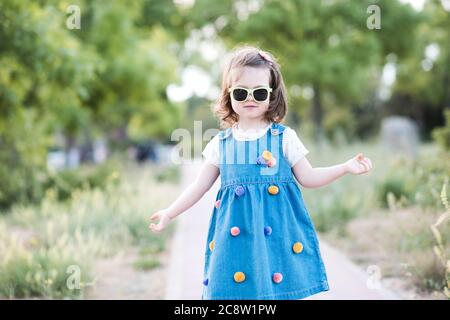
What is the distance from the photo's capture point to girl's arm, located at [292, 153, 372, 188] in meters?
2.98

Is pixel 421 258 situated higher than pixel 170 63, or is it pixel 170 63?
pixel 170 63

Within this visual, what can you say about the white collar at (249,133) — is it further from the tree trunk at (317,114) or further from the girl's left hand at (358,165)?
the tree trunk at (317,114)

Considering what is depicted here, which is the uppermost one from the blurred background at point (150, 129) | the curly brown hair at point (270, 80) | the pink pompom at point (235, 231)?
the blurred background at point (150, 129)

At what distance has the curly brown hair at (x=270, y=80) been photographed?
10.0 ft

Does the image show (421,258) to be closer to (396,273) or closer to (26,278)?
(396,273)

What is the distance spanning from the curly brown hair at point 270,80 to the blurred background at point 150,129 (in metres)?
0.45

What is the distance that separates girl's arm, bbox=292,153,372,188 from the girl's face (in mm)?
368

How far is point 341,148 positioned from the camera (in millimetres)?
15430

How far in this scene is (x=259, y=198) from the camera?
2.92 meters

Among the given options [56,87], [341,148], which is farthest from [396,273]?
[341,148]

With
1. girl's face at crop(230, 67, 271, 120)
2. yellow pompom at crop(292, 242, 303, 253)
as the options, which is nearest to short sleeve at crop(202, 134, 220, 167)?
girl's face at crop(230, 67, 271, 120)

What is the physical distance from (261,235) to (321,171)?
19.7 inches

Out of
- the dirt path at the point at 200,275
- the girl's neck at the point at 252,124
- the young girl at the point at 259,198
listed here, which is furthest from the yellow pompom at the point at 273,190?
the dirt path at the point at 200,275
